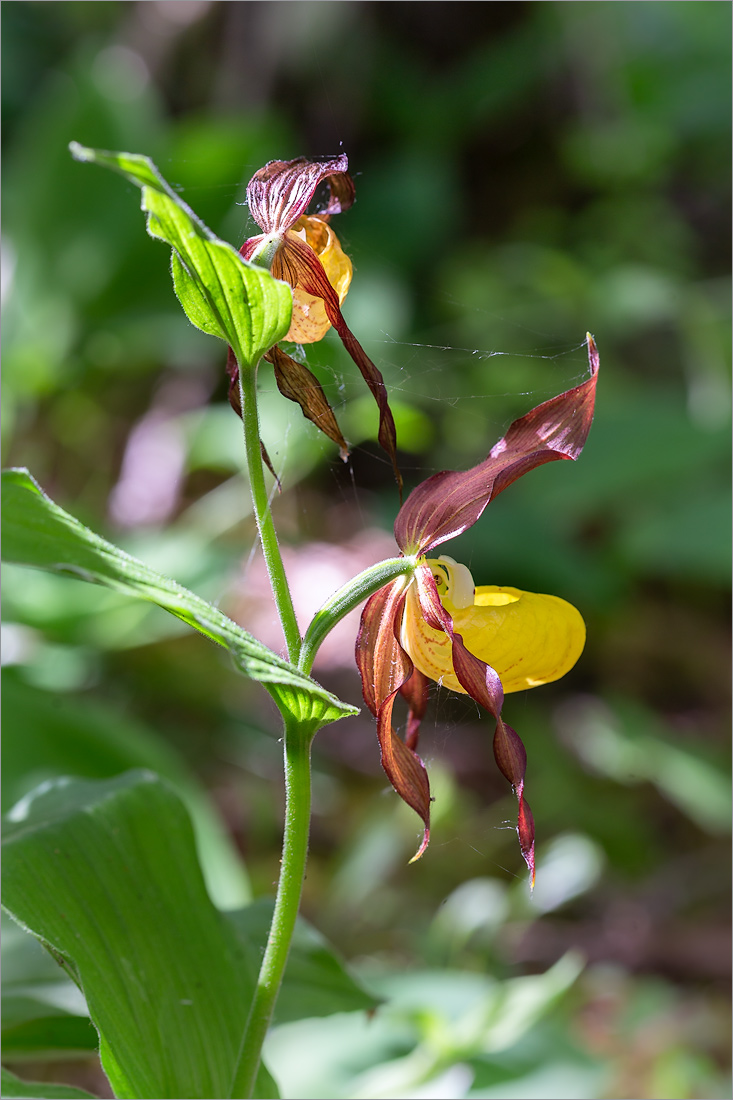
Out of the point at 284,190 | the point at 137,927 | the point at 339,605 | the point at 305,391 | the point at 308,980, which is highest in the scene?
the point at 284,190

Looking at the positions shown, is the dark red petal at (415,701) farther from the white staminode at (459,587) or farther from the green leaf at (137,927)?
the green leaf at (137,927)

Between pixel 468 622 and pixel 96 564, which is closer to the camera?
pixel 96 564

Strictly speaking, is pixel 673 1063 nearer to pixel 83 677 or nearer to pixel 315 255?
pixel 83 677

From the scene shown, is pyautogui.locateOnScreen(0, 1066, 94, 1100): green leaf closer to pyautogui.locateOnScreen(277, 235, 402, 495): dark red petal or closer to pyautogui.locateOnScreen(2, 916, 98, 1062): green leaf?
pyautogui.locateOnScreen(2, 916, 98, 1062): green leaf

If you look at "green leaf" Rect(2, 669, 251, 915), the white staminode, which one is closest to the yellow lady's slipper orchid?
the white staminode

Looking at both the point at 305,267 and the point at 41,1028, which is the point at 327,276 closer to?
the point at 305,267

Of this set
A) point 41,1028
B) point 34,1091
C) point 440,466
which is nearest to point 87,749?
point 41,1028
